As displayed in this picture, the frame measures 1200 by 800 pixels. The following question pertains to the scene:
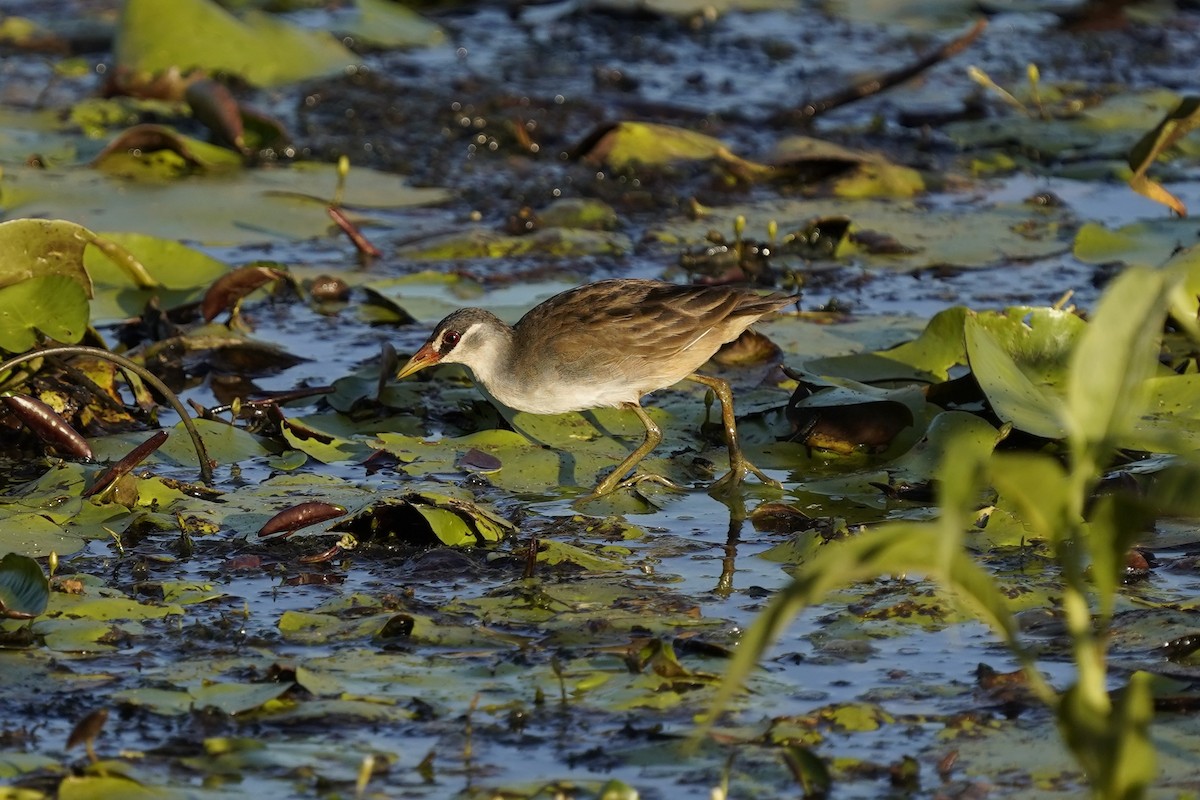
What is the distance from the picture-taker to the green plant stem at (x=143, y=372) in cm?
565

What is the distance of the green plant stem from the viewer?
5.65m

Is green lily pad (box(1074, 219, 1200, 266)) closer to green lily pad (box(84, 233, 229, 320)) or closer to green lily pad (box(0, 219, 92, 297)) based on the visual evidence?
green lily pad (box(84, 233, 229, 320))

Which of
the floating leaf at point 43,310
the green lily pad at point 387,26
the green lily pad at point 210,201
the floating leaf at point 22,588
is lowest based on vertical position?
the green lily pad at point 387,26

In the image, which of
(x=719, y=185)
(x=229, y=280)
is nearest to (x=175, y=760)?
(x=229, y=280)

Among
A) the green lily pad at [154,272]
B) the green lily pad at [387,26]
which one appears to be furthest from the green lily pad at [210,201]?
the green lily pad at [387,26]

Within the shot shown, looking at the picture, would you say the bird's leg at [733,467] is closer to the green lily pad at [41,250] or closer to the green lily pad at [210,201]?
the green lily pad at [41,250]

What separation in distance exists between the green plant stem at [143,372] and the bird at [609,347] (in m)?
0.93

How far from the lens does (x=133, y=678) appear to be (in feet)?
14.8

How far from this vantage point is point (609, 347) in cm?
632

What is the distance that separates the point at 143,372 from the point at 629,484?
169 cm

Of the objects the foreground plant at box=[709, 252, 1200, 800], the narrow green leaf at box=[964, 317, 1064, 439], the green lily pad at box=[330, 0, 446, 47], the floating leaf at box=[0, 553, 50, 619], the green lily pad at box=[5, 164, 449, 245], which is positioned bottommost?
the green lily pad at box=[330, 0, 446, 47]

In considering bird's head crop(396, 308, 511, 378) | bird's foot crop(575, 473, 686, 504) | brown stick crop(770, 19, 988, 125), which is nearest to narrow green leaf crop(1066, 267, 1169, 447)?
bird's foot crop(575, 473, 686, 504)

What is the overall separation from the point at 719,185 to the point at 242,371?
11.7 feet

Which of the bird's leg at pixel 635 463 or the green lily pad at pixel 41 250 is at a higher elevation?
the green lily pad at pixel 41 250
